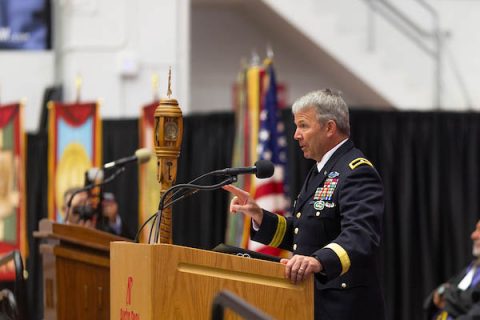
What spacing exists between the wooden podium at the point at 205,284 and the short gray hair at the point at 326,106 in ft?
2.30

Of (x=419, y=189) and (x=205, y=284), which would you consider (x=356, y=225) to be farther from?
(x=419, y=189)

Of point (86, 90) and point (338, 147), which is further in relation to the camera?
point (86, 90)

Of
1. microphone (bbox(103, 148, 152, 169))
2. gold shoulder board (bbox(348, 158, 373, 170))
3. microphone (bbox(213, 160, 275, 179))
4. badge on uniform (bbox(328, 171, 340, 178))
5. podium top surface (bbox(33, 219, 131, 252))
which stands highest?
gold shoulder board (bbox(348, 158, 373, 170))

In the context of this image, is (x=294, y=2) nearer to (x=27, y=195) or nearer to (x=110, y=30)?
(x=110, y=30)

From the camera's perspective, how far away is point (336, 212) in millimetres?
3688

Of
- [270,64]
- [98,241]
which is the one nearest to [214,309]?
[98,241]

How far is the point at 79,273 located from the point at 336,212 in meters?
1.59

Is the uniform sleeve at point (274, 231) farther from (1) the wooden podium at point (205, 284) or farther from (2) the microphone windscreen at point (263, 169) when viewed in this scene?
(1) the wooden podium at point (205, 284)

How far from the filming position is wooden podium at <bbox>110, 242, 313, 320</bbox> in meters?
3.31

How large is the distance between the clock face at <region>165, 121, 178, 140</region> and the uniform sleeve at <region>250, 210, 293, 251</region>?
18.6 inches

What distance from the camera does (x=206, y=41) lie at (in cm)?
1259

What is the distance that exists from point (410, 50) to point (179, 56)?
264 centimetres

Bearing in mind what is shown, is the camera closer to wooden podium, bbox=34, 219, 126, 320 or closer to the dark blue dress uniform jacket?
wooden podium, bbox=34, 219, 126, 320

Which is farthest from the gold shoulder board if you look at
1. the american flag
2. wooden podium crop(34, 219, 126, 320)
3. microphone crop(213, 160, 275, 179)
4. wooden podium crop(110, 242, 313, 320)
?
the american flag
